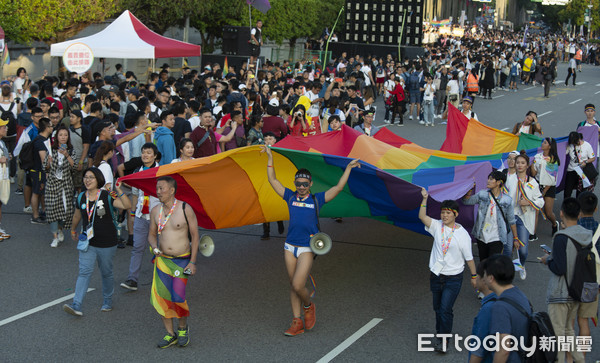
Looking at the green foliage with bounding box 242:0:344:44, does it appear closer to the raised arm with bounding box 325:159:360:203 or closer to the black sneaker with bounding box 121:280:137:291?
the black sneaker with bounding box 121:280:137:291

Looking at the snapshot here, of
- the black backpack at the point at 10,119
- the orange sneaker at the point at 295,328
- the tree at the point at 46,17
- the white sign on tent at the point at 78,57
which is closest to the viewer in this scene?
the orange sneaker at the point at 295,328

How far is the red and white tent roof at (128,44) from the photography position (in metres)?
17.5

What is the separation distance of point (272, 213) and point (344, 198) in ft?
3.11

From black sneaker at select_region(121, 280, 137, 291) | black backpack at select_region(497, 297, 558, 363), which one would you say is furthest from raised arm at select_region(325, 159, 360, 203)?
black backpack at select_region(497, 297, 558, 363)

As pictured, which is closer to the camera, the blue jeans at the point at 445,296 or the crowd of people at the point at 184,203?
the crowd of people at the point at 184,203

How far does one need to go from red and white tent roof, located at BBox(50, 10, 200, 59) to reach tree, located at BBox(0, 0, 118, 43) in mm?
3107

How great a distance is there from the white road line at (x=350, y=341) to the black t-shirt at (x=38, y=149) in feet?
18.2

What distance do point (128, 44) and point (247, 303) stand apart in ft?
37.8

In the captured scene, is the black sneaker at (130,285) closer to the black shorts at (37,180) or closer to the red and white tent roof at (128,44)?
the black shorts at (37,180)

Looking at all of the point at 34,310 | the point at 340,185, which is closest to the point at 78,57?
the point at 34,310

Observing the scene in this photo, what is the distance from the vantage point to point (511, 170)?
932cm

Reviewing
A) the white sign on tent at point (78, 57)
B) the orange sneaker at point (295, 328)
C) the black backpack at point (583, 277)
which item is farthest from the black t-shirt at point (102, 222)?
the white sign on tent at point (78, 57)

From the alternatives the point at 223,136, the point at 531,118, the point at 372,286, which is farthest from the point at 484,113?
the point at 372,286

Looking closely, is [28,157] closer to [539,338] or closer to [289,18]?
[539,338]
